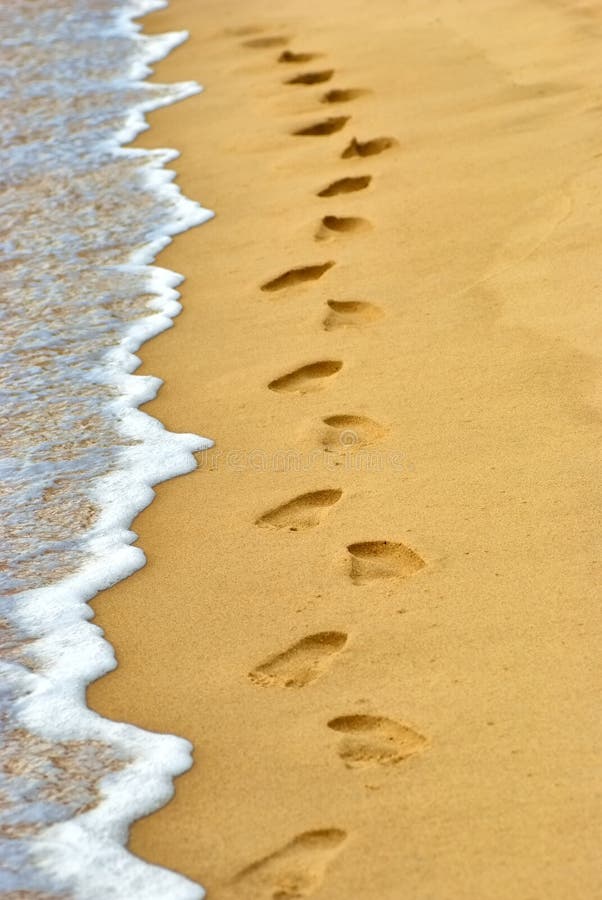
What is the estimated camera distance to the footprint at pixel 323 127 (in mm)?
4777

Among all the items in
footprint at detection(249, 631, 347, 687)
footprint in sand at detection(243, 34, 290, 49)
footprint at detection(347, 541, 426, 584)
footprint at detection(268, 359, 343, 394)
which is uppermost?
footprint in sand at detection(243, 34, 290, 49)

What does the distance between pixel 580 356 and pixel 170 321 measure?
127 centimetres

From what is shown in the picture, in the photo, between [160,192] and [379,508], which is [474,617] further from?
[160,192]

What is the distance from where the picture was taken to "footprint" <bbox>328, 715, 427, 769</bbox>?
191 cm

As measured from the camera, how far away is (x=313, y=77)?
17.5 ft

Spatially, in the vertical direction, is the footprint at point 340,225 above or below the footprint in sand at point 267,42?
below

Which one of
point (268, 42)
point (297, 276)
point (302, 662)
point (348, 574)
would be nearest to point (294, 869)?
point (302, 662)

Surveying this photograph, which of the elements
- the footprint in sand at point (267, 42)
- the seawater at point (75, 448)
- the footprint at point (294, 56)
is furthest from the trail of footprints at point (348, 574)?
the footprint in sand at point (267, 42)

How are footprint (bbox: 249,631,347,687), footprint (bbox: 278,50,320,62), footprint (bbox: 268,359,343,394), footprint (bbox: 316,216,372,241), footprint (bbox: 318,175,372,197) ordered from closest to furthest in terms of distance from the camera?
footprint (bbox: 249,631,347,687) < footprint (bbox: 268,359,343,394) < footprint (bbox: 316,216,372,241) < footprint (bbox: 318,175,372,197) < footprint (bbox: 278,50,320,62)

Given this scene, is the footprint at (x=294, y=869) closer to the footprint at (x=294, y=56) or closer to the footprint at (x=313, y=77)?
the footprint at (x=313, y=77)

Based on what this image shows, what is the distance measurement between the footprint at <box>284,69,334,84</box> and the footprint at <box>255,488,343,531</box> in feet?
10.4

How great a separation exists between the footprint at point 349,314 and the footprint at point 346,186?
2.94 feet

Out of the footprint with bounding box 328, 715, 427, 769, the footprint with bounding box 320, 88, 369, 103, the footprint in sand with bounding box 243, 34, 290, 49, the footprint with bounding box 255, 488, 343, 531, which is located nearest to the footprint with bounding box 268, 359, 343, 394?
the footprint with bounding box 255, 488, 343, 531

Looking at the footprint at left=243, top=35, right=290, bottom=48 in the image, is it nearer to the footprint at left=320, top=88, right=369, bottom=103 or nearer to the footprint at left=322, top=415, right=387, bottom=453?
the footprint at left=320, top=88, right=369, bottom=103
